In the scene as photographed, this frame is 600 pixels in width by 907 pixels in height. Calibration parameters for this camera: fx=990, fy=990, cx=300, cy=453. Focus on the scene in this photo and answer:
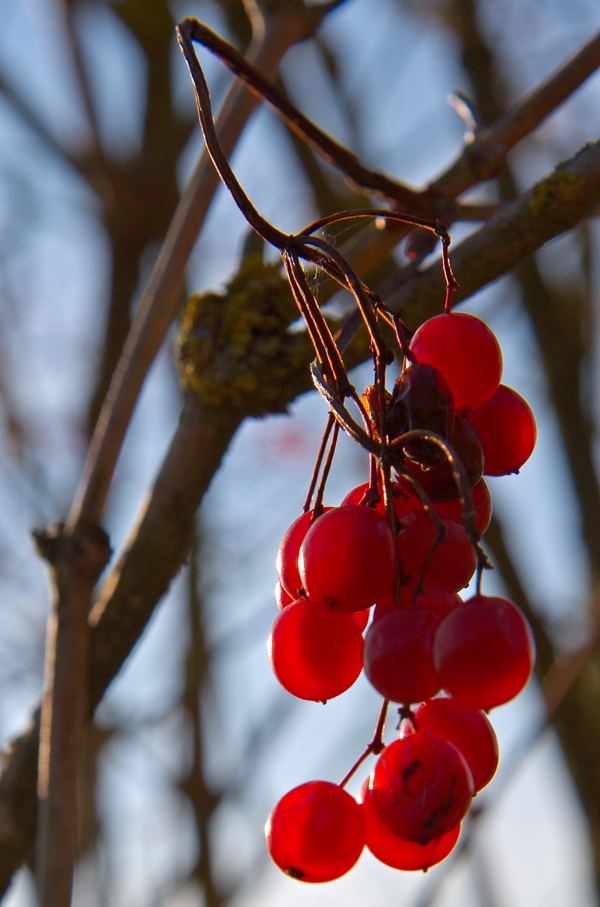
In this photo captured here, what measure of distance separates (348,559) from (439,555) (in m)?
0.08

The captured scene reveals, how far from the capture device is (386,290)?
1047 mm

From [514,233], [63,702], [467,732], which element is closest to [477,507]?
[467,732]

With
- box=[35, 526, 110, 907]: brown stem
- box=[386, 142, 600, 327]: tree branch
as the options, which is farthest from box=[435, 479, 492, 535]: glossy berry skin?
box=[35, 526, 110, 907]: brown stem

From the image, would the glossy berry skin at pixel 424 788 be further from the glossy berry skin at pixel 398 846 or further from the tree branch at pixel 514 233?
the tree branch at pixel 514 233

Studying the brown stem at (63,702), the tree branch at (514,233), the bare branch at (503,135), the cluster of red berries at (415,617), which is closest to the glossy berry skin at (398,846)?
the cluster of red berries at (415,617)

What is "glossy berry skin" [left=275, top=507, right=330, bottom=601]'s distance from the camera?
0.69 metres

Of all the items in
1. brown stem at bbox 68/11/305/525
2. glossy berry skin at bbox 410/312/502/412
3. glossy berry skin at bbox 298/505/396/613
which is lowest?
glossy berry skin at bbox 298/505/396/613

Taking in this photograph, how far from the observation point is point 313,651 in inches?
25.4

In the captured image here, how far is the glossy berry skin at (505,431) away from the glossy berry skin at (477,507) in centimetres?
2

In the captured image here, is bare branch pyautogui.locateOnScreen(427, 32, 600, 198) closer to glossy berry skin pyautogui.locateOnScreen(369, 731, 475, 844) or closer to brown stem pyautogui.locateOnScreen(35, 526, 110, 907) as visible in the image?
brown stem pyautogui.locateOnScreen(35, 526, 110, 907)

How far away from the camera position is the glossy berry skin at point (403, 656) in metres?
0.57

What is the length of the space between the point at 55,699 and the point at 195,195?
1.82 feet

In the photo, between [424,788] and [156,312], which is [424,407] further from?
[156,312]

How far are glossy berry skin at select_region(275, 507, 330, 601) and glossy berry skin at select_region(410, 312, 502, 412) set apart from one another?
13 centimetres
